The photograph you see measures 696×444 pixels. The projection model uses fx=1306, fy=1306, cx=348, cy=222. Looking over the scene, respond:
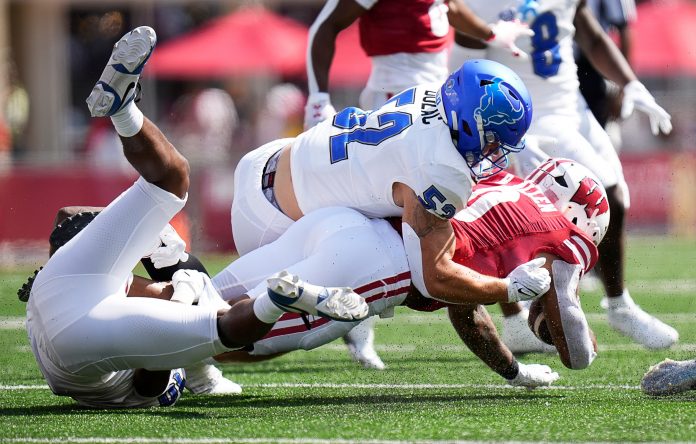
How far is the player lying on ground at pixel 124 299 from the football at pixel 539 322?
116cm

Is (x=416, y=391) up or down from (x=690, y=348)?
up

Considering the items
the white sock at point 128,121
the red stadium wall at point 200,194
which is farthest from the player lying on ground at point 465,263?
the red stadium wall at point 200,194

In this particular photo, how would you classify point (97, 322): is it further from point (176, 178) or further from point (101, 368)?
point (176, 178)

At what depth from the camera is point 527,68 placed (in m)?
6.14

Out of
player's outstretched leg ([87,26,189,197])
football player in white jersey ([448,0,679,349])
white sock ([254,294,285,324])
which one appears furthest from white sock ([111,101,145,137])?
football player in white jersey ([448,0,679,349])

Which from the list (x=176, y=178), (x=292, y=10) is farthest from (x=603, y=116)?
(x=292, y=10)

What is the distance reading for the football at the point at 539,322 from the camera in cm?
475

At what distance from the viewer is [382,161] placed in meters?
4.42

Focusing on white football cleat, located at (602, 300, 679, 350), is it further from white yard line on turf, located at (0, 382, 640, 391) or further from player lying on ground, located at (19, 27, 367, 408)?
player lying on ground, located at (19, 27, 367, 408)

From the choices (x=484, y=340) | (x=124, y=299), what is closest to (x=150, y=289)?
(x=124, y=299)

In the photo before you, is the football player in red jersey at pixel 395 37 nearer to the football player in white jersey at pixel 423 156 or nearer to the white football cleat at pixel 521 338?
the white football cleat at pixel 521 338

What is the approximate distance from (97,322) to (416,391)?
1.28m

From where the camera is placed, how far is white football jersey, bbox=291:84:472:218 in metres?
4.21

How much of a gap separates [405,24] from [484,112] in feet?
6.15
